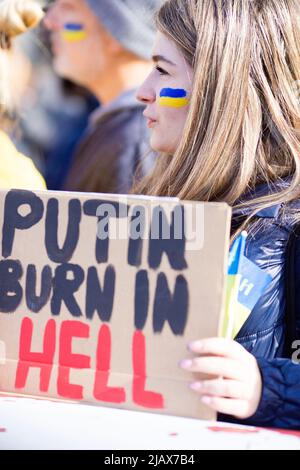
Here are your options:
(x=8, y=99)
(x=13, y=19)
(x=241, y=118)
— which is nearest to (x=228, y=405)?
(x=241, y=118)

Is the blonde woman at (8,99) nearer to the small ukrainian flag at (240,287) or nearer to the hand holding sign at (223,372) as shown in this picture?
the small ukrainian flag at (240,287)

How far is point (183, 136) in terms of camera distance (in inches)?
85.0

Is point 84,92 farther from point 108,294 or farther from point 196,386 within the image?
point 196,386

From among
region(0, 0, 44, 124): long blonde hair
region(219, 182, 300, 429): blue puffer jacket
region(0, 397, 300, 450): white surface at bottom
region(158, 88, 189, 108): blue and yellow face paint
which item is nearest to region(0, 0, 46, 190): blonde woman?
region(0, 0, 44, 124): long blonde hair

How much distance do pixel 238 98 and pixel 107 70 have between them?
2194 millimetres

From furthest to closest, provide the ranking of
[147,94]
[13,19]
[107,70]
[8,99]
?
1. [107,70]
2. [8,99]
3. [13,19]
4. [147,94]

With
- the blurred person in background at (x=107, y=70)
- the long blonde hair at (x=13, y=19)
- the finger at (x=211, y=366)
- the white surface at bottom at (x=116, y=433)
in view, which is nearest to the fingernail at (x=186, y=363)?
the finger at (x=211, y=366)

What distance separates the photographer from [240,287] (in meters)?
1.79

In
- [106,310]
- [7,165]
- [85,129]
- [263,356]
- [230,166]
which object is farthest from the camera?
[85,129]
